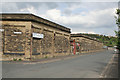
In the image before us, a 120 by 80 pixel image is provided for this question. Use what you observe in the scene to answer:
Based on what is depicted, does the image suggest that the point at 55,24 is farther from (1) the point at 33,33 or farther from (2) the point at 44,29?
(1) the point at 33,33

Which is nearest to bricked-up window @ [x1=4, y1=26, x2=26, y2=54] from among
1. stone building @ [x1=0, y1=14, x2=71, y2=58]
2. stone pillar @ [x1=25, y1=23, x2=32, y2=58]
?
stone building @ [x1=0, y1=14, x2=71, y2=58]

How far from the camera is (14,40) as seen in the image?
24.7m

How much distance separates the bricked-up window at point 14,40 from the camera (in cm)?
2462

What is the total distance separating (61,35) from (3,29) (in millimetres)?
18166

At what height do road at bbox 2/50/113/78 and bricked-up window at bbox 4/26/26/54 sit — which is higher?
bricked-up window at bbox 4/26/26/54

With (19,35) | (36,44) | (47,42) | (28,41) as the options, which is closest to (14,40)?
(19,35)

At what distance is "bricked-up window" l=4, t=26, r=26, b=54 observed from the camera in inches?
Result: 969

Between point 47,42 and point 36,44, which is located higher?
point 47,42

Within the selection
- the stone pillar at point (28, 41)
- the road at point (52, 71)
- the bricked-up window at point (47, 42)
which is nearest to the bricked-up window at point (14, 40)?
the stone pillar at point (28, 41)

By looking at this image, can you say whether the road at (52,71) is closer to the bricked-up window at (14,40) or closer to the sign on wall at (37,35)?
the bricked-up window at (14,40)

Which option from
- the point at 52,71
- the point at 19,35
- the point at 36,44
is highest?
the point at 19,35

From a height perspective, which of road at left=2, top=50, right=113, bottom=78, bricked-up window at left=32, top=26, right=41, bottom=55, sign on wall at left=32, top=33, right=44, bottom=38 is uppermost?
sign on wall at left=32, top=33, right=44, bottom=38

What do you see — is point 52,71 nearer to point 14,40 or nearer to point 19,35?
point 19,35

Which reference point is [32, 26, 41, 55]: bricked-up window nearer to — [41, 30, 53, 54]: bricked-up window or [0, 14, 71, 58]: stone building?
[0, 14, 71, 58]: stone building
